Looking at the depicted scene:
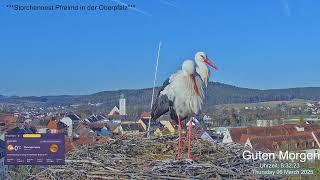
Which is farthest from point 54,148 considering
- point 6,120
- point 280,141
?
point 6,120

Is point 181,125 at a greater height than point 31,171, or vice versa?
point 181,125

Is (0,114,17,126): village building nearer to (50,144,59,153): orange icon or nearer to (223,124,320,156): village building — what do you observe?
(223,124,320,156): village building

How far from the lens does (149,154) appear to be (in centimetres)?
345

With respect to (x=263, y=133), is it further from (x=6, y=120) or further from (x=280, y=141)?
(x=6, y=120)

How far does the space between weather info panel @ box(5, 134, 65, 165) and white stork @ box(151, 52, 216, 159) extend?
0.95 meters

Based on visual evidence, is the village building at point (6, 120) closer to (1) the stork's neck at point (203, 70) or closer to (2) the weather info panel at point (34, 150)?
(1) the stork's neck at point (203, 70)

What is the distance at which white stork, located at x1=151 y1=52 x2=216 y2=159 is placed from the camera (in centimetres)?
332

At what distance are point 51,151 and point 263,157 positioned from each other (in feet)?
4.32

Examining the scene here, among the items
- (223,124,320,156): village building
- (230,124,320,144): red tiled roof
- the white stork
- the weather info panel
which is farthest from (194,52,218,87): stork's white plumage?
(230,124,320,144): red tiled roof

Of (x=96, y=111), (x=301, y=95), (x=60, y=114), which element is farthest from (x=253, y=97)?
(x=60, y=114)

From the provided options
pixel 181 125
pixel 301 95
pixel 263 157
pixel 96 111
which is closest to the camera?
pixel 263 157

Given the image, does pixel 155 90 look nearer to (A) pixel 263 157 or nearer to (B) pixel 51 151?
(A) pixel 263 157

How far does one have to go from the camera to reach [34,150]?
2.55 metres

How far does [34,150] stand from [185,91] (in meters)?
1.16
